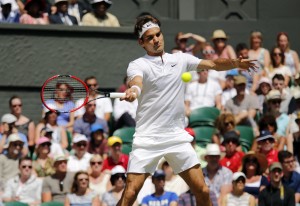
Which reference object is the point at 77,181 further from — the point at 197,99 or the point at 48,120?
the point at 197,99

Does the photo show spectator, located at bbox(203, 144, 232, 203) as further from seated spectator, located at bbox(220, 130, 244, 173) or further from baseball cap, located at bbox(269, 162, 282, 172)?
baseball cap, located at bbox(269, 162, 282, 172)

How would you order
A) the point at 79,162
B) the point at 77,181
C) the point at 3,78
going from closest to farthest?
1. the point at 77,181
2. the point at 79,162
3. the point at 3,78

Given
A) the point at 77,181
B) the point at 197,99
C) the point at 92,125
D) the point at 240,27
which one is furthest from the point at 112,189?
the point at 240,27

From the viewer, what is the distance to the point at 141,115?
10039 mm

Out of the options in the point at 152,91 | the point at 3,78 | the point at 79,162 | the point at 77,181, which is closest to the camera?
the point at 152,91

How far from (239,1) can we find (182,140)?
9.52 metres

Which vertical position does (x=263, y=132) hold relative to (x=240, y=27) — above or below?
below

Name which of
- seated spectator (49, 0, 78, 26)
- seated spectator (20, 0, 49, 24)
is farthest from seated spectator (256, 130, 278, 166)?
seated spectator (20, 0, 49, 24)

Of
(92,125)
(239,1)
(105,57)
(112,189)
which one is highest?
(239,1)

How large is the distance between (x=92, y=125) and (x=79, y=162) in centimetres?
83

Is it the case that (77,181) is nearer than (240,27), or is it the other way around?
(77,181)

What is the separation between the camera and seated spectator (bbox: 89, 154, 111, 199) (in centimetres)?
1397

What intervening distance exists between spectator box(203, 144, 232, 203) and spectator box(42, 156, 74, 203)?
1.79 m

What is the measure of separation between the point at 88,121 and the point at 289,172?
10.2 feet
